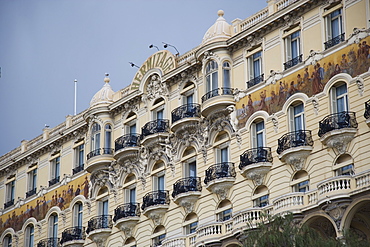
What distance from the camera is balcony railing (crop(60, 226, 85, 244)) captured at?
69438 mm

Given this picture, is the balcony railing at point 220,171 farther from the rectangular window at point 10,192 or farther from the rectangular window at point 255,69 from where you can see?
the rectangular window at point 10,192

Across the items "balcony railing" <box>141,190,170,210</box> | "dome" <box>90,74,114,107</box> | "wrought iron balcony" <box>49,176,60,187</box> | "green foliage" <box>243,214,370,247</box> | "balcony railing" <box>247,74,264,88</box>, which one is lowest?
"green foliage" <box>243,214,370,247</box>

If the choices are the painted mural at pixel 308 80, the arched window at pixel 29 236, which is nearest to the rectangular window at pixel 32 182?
the arched window at pixel 29 236

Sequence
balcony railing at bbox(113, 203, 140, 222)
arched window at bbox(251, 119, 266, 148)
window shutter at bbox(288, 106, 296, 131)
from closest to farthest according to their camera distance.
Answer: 1. window shutter at bbox(288, 106, 296, 131)
2. arched window at bbox(251, 119, 266, 148)
3. balcony railing at bbox(113, 203, 140, 222)

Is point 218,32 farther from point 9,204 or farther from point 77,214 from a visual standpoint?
point 9,204

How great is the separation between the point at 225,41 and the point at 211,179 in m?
8.38

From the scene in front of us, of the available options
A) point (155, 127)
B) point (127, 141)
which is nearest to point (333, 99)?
point (155, 127)

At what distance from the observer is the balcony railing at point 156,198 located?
6309 centimetres

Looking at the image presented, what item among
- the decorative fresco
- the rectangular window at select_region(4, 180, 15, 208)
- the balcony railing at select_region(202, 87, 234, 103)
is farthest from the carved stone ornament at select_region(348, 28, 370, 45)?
the rectangular window at select_region(4, 180, 15, 208)

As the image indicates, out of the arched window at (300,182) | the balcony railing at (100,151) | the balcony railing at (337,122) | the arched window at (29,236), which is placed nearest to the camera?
the balcony railing at (337,122)

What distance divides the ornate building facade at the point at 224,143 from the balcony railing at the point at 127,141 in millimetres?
93

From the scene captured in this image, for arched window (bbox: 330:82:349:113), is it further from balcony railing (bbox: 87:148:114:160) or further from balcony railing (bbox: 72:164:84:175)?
balcony railing (bbox: 72:164:84:175)

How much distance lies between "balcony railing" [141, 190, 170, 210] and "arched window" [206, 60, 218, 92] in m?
7.11

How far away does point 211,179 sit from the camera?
5959cm
